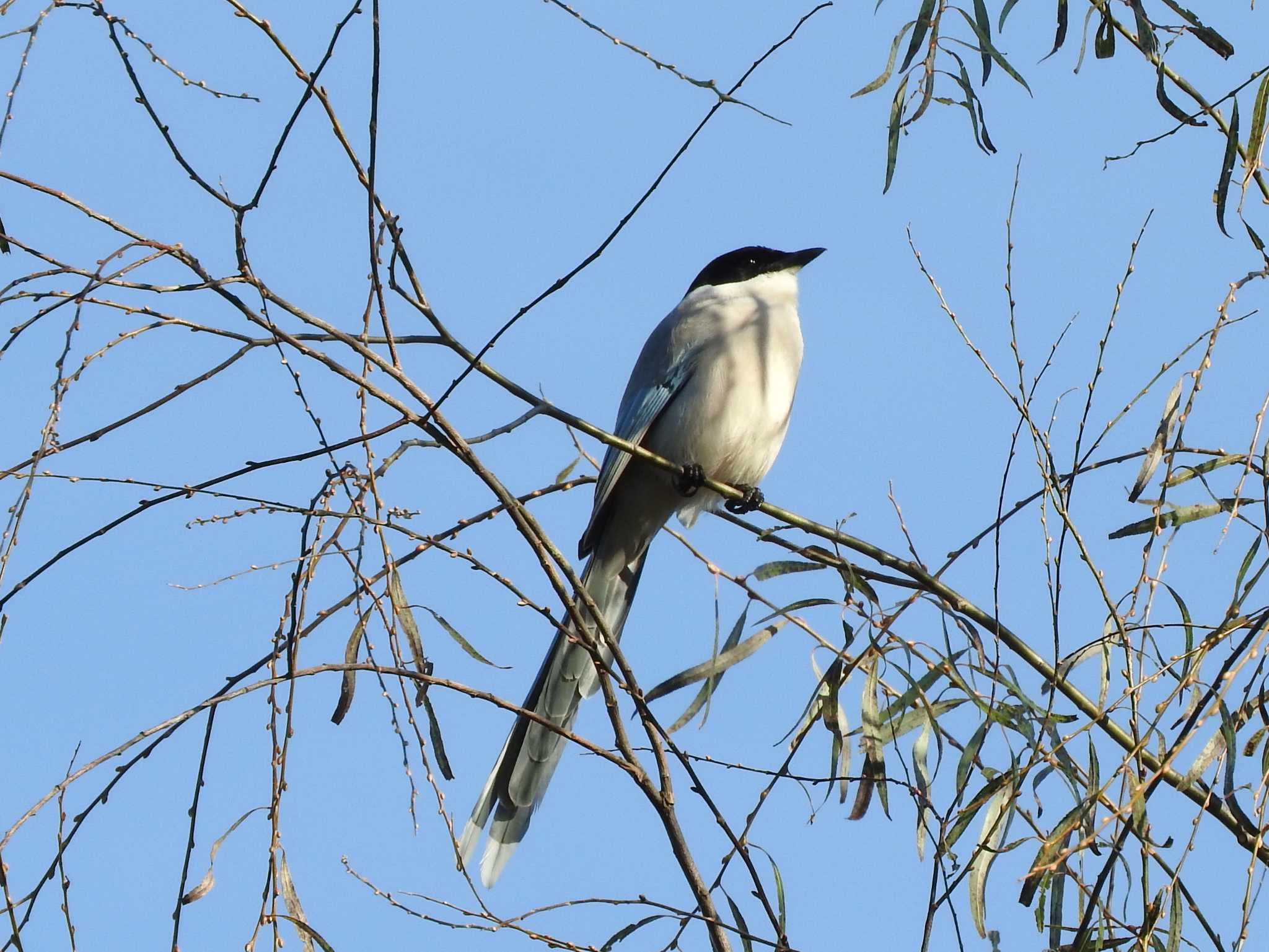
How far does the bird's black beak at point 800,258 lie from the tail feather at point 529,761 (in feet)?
5.83

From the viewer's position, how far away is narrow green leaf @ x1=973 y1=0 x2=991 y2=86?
2791 mm

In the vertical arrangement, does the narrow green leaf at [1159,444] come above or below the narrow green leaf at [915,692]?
above

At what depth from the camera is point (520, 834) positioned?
→ 3.38 meters

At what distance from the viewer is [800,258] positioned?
4.93 metres

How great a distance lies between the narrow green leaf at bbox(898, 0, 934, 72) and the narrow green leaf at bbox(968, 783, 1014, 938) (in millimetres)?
1336

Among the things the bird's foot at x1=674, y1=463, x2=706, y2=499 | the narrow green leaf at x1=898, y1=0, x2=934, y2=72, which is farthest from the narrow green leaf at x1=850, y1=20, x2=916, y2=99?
the bird's foot at x1=674, y1=463, x2=706, y2=499

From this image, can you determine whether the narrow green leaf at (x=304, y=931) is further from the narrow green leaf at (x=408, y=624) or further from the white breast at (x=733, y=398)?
the white breast at (x=733, y=398)

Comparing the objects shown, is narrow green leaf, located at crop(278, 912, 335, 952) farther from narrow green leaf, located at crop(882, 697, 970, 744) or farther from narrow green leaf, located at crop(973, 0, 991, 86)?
narrow green leaf, located at crop(973, 0, 991, 86)

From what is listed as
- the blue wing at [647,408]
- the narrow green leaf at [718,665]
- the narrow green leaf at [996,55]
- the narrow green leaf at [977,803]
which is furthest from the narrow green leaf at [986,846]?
the blue wing at [647,408]

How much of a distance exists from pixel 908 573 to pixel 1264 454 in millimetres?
634

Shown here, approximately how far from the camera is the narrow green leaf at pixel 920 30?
2771mm

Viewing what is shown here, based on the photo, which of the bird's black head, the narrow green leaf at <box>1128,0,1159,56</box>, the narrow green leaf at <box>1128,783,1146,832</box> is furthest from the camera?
the bird's black head

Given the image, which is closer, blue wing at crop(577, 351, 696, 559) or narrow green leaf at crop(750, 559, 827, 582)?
narrow green leaf at crop(750, 559, 827, 582)

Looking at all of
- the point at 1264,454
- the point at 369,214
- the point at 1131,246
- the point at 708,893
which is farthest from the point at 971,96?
the point at 708,893
